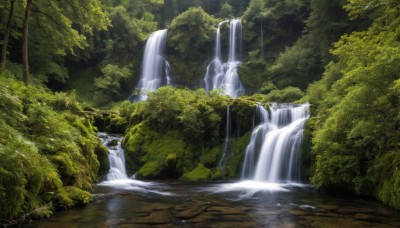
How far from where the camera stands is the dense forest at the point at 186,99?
8609mm

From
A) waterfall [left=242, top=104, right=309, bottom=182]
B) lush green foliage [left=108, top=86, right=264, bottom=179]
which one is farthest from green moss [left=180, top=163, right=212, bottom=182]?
waterfall [left=242, top=104, right=309, bottom=182]

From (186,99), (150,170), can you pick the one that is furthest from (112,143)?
(186,99)

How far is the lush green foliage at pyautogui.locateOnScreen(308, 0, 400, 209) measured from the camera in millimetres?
8859

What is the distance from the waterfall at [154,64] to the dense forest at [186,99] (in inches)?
31.7

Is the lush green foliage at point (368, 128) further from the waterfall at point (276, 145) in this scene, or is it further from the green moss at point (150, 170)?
the green moss at point (150, 170)

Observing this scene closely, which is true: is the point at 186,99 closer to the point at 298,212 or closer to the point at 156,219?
the point at 298,212

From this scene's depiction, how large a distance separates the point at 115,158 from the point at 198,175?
4.10 metres

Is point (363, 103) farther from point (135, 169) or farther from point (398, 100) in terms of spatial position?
point (135, 169)

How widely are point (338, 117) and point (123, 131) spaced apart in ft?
44.3

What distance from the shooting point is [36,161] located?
7.41 m

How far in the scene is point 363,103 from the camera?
9461 millimetres

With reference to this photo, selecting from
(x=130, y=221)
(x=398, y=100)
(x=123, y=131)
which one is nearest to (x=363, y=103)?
(x=398, y=100)

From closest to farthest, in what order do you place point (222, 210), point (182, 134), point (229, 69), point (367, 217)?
point (367, 217)
point (222, 210)
point (182, 134)
point (229, 69)

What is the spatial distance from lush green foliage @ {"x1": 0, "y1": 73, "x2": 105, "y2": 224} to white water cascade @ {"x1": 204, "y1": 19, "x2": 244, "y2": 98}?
18.0 metres
